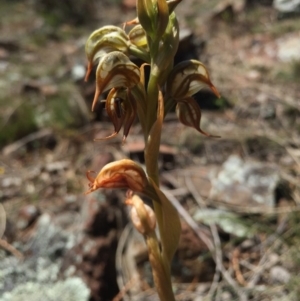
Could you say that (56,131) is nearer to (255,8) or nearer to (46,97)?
(46,97)

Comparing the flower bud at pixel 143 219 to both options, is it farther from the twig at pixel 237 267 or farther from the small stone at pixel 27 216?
the small stone at pixel 27 216

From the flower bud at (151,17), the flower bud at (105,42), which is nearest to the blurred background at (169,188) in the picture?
the flower bud at (105,42)

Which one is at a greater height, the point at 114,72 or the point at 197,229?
the point at 114,72

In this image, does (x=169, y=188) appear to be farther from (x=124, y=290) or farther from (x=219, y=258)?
(x=124, y=290)

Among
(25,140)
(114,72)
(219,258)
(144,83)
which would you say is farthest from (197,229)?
(25,140)

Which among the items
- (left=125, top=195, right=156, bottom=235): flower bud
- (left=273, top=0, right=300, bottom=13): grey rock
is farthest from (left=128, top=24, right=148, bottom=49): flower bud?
(left=273, top=0, right=300, bottom=13): grey rock
